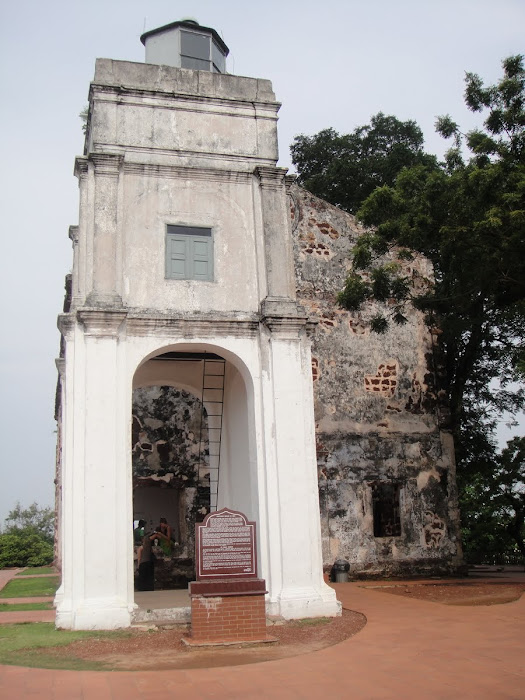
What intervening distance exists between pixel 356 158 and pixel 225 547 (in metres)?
21.0

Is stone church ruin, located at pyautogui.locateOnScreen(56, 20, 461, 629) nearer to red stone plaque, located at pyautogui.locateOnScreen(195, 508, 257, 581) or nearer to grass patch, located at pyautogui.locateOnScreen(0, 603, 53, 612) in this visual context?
red stone plaque, located at pyautogui.locateOnScreen(195, 508, 257, 581)

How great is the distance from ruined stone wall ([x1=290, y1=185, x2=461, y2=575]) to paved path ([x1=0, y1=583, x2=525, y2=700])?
7257mm

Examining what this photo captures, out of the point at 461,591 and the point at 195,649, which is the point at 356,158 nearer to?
the point at 461,591

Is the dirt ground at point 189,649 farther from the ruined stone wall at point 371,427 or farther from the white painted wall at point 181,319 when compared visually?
the ruined stone wall at point 371,427

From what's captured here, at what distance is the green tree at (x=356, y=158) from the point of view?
85.4 ft

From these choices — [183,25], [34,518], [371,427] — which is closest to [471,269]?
[371,427]

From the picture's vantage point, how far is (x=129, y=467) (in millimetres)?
10047

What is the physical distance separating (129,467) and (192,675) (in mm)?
3679

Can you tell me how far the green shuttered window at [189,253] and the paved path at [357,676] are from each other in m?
5.53

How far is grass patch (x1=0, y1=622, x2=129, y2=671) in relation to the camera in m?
7.48

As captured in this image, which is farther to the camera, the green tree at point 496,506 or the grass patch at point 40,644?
the green tree at point 496,506

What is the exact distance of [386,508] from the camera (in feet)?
54.9

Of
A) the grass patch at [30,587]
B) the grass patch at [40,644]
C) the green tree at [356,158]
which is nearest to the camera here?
the grass patch at [40,644]

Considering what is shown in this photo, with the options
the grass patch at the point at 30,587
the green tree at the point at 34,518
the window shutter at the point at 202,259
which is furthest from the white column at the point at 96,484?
the green tree at the point at 34,518
